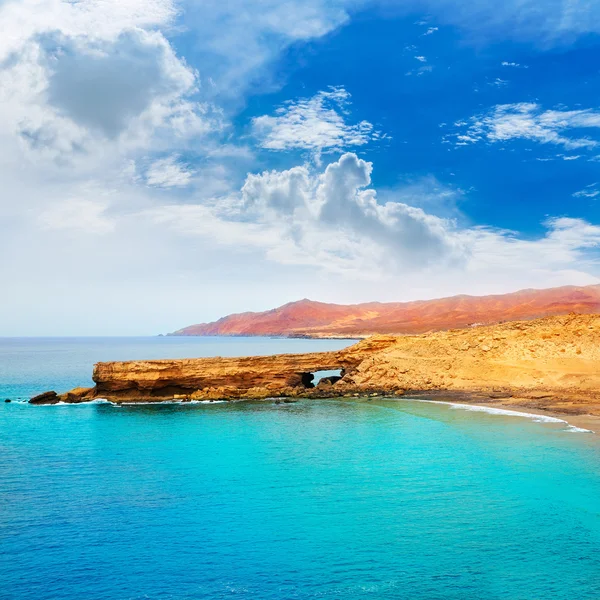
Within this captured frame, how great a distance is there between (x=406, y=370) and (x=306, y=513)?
103 feet

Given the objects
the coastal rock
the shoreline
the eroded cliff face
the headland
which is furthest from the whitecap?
the coastal rock

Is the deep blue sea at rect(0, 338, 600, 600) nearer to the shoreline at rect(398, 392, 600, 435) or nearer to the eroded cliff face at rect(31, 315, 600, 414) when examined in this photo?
the shoreline at rect(398, 392, 600, 435)

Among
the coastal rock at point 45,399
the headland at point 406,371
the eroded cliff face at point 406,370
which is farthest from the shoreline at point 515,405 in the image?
the coastal rock at point 45,399

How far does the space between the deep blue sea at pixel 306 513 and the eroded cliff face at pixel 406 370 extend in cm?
1234

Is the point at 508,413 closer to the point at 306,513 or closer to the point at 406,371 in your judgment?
the point at 406,371

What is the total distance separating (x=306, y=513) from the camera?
1741 centimetres

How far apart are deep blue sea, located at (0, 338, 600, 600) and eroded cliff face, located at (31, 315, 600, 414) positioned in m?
12.3

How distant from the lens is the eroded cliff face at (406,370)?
42.8m

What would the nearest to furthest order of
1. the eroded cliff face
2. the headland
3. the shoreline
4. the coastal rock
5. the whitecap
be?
the whitecap
the shoreline
the headland
the eroded cliff face
the coastal rock

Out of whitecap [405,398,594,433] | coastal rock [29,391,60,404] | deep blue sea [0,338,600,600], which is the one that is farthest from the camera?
coastal rock [29,391,60,404]

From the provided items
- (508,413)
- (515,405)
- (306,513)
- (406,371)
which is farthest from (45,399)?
(515,405)

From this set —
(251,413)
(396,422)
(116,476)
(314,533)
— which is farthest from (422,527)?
(251,413)

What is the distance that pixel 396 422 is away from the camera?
109 ft

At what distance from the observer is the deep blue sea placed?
13.0 m
